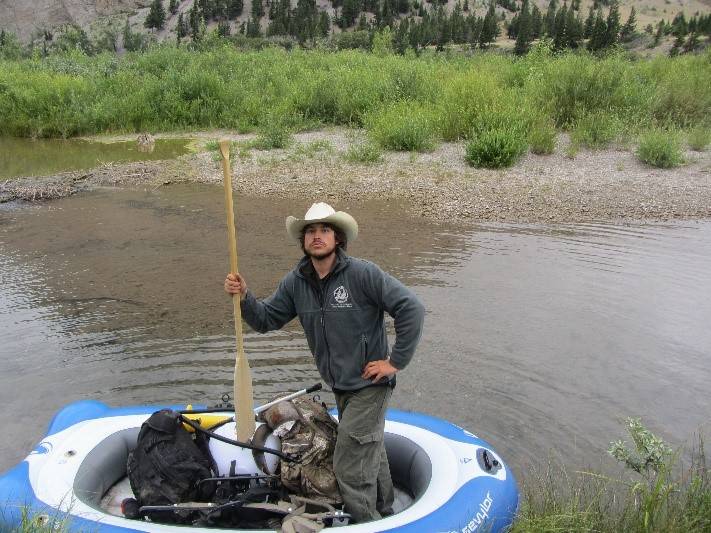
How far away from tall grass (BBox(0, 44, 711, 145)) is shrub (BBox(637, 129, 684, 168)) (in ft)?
4.15

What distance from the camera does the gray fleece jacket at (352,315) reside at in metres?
3.08

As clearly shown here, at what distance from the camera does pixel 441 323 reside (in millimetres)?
6402

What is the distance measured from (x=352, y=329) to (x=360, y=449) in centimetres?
63

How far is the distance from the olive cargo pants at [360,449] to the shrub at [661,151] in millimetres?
10661

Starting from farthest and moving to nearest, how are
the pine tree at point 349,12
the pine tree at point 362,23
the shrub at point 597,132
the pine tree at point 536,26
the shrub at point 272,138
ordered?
the pine tree at point 349,12 < the pine tree at point 362,23 < the pine tree at point 536,26 < the shrub at point 272,138 < the shrub at point 597,132

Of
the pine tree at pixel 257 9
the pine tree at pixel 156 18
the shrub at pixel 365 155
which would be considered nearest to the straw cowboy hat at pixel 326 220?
the shrub at pixel 365 155

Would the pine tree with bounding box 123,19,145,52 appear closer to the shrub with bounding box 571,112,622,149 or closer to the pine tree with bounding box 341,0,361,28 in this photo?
the pine tree with bounding box 341,0,361,28

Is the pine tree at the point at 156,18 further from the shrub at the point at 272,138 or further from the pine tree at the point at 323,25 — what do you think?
the shrub at the point at 272,138

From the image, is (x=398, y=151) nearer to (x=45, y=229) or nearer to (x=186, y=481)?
(x=45, y=229)

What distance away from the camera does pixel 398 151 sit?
44.6 ft

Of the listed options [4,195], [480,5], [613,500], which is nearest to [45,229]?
[4,195]

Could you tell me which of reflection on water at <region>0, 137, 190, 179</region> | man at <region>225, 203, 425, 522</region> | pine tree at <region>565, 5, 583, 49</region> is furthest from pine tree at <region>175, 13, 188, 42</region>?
man at <region>225, 203, 425, 522</region>

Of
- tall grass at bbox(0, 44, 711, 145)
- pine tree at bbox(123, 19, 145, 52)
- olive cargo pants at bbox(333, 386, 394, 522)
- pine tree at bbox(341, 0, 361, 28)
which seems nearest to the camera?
olive cargo pants at bbox(333, 386, 394, 522)

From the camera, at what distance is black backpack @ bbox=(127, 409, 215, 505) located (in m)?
3.39
